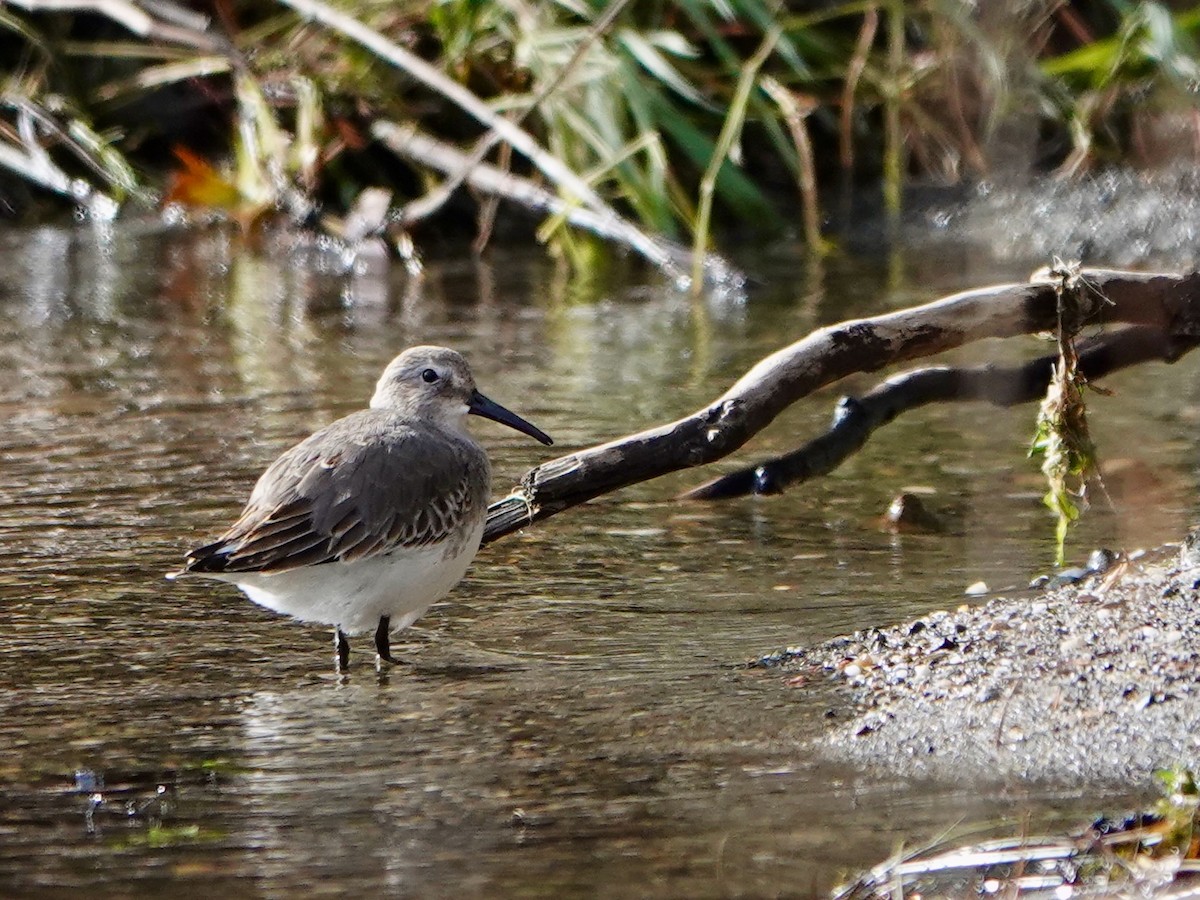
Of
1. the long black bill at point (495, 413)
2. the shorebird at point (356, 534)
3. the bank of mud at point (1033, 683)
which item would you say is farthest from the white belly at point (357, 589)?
the bank of mud at point (1033, 683)

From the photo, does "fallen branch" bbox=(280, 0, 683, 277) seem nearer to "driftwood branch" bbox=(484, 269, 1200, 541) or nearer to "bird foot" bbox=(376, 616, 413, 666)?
Answer: "driftwood branch" bbox=(484, 269, 1200, 541)

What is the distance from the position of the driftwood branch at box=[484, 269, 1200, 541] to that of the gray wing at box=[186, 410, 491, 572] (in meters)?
0.21

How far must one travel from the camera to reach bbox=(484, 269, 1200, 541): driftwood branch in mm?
5105

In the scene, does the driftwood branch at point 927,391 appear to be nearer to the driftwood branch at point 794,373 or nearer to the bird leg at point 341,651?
the driftwood branch at point 794,373

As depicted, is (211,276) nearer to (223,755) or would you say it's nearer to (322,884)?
(223,755)

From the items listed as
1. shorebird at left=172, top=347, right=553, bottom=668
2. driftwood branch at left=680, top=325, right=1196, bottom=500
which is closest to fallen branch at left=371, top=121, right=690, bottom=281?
driftwood branch at left=680, top=325, right=1196, bottom=500

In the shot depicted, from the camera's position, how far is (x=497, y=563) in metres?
5.86

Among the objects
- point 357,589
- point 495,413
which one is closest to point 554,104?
point 495,413

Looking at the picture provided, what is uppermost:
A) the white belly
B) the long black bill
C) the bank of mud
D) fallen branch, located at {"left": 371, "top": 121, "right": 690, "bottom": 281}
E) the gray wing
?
fallen branch, located at {"left": 371, "top": 121, "right": 690, "bottom": 281}

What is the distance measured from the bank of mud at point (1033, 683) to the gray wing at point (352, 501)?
1.02 meters

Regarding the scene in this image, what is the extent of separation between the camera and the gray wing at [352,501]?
484 cm

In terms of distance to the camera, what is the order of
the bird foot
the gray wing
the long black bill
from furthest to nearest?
the long black bill
the bird foot
the gray wing

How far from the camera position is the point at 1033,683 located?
409 cm

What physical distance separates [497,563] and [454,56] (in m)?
5.16
